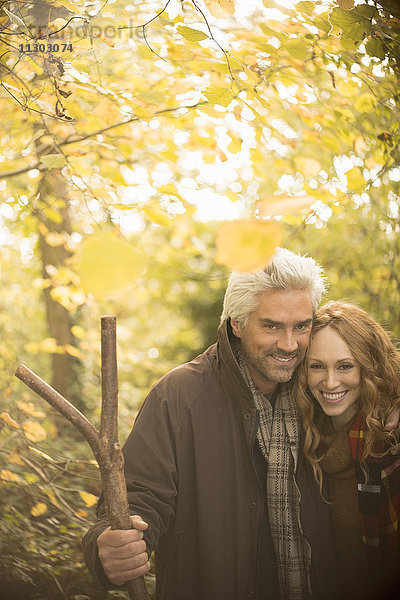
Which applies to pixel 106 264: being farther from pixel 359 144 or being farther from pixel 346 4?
pixel 359 144

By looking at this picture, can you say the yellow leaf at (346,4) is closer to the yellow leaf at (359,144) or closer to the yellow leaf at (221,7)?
the yellow leaf at (221,7)

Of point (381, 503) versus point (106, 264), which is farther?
point (381, 503)

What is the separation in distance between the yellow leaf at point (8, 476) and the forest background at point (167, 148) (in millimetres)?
21

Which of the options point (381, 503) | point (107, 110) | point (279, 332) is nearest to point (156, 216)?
point (107, 110)

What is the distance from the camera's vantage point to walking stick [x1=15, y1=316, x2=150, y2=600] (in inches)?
52.0

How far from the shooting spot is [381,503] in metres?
1.76

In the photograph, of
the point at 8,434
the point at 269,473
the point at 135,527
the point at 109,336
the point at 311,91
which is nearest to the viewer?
the point at 109,336

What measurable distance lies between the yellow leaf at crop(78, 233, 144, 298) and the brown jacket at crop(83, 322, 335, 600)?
0.88 metres

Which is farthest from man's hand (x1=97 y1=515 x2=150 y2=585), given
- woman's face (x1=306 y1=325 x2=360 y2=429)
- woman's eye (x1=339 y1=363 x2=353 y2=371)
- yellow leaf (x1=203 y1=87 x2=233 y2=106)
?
yellow leaf (x1=203 y1=87 x2=233 y2=106)

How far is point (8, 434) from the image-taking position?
3.34 meters

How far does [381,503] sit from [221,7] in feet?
5.72

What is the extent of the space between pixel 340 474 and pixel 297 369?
41 centimetres

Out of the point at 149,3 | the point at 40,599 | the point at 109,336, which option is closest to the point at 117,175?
the point at 149,3

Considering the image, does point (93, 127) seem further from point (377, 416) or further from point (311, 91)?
point (377, 416)
